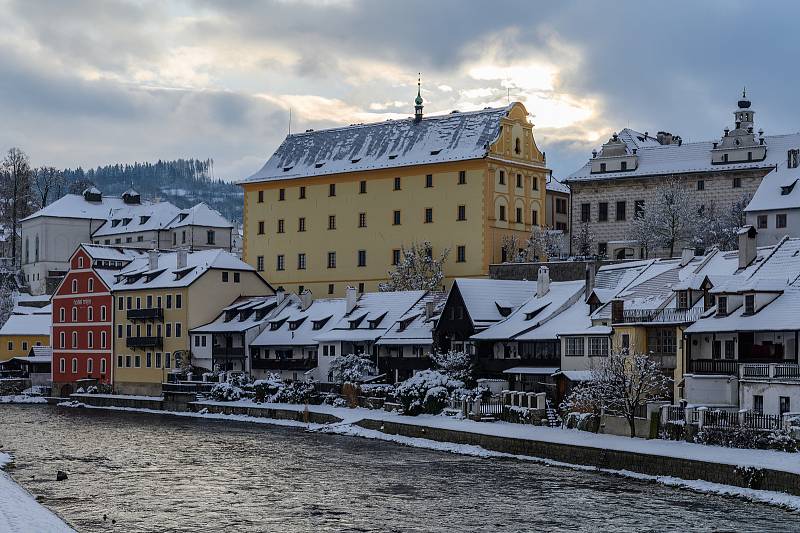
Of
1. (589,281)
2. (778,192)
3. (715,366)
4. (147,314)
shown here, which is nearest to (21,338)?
(147,314)

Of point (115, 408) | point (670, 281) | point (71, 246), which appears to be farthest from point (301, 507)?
point (71, 246)

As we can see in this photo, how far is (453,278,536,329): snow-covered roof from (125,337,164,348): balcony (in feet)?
104

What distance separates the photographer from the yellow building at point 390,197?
99.3 m

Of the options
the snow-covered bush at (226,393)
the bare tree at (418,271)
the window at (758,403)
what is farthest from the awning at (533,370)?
the snow-covered bush at (226,393)

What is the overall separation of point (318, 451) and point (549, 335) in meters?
17.4

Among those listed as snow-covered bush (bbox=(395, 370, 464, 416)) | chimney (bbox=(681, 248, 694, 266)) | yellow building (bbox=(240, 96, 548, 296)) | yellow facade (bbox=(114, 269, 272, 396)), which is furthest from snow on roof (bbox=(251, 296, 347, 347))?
chimney (bbox=(681, 248, 694, 266))

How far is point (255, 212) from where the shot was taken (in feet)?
374

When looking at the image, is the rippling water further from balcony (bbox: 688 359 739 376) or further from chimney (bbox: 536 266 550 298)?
chimney (bbox: 536 266 550 298)

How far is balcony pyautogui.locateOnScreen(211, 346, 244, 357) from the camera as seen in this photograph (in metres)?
97.9

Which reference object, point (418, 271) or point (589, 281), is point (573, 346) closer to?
point (589, 281)

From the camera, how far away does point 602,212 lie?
4067 inches

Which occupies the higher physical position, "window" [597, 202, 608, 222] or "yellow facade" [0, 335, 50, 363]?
"window" [597, 202, 608, 222]

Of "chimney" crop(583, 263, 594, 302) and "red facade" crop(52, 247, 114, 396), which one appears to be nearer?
"chimney" crop(583, 263, 594, 302)

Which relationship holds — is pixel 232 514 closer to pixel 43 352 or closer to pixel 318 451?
pixel 318 451
